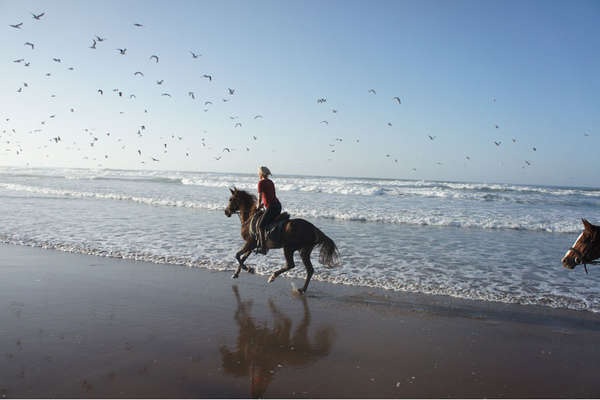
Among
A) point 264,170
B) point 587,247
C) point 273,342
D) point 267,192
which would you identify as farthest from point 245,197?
point 587,247

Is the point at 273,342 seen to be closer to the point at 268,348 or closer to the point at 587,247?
the point at 268,348

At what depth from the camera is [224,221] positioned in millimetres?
15852

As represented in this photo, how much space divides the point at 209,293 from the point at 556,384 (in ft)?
17.2

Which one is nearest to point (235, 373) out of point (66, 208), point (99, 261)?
point (99, 261)

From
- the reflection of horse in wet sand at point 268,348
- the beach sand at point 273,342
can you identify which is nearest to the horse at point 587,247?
the beach sand at point 273,342

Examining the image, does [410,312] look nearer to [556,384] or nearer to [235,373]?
[556,384]

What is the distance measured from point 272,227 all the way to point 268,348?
326cm

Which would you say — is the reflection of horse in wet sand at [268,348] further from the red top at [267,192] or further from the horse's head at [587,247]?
the horse's head at [587,247]

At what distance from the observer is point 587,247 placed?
4348 mm

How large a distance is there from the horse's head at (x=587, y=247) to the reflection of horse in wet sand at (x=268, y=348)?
3139 millimetres

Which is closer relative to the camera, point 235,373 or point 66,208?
point 235,373

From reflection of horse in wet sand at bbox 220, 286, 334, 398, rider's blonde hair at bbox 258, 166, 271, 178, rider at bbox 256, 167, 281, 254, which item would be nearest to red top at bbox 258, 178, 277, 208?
rider at bbox 256, 167, 281, 254

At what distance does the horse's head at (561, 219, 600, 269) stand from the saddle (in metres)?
4.69

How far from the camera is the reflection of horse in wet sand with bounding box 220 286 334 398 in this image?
12.9 feet
